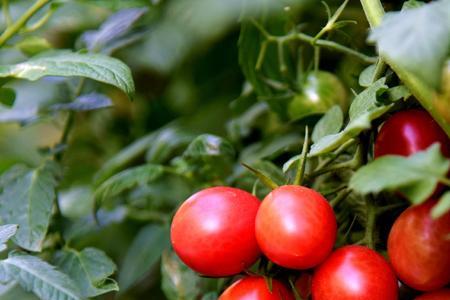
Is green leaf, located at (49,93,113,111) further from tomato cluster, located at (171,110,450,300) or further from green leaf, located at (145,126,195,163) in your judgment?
tomato cluster, located at (171,110,450,300)

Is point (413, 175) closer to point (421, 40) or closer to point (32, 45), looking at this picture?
point (421, 40)

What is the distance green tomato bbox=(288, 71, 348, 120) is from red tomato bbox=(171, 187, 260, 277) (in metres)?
0.23

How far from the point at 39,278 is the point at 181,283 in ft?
0.61

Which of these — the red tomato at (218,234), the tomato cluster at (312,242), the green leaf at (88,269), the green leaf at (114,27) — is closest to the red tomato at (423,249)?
the tomato cluster at (312,242)

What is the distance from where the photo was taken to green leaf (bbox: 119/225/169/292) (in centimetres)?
74

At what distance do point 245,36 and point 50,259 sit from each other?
12.4 inches

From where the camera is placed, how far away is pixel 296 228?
1.44ft

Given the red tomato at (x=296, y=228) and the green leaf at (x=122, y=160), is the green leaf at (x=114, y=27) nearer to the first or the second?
the green leaf at (x=122, y=160)

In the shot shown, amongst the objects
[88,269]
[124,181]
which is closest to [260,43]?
[124,181]

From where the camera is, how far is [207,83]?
1.11 meters

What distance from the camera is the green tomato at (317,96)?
700 millimetres

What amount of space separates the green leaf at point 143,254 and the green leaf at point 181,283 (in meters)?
0.06

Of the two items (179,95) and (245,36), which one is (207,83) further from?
(245,36)

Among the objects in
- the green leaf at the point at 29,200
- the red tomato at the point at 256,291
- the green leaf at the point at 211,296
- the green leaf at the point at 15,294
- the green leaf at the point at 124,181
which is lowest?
the green leaf at the point at 15,294
